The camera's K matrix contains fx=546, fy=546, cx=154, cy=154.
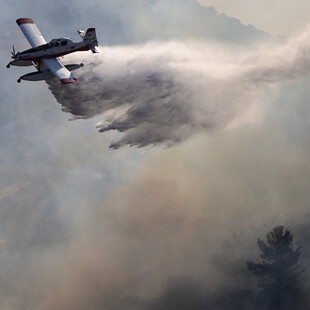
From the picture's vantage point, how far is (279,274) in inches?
2945

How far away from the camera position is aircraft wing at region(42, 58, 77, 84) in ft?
189

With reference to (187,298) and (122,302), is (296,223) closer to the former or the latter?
(187,298)

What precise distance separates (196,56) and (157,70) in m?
7.16

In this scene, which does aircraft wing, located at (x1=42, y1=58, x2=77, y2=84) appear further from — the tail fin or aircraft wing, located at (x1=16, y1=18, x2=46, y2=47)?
aircraft wing, located at (x1=16, y1=18, x2=46, y2=47)

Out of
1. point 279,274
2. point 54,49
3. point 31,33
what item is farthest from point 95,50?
point 279,274

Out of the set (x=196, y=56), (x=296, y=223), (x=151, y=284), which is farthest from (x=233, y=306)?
(x=196, y=56)

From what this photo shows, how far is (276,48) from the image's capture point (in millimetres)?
65875

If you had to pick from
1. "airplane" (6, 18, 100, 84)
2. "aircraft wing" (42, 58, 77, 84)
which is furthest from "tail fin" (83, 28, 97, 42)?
"aircraft wing" (42, 58, 77, 84)

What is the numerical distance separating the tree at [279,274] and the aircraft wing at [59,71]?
38.1 metres

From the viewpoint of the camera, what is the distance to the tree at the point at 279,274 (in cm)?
7406

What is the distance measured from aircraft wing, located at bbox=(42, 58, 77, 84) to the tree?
3806 cm

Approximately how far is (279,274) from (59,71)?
40569mm

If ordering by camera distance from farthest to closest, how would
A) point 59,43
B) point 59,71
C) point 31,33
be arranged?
point 31,33, point 59,43, point 59,71

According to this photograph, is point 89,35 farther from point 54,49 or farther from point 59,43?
point 54,49
